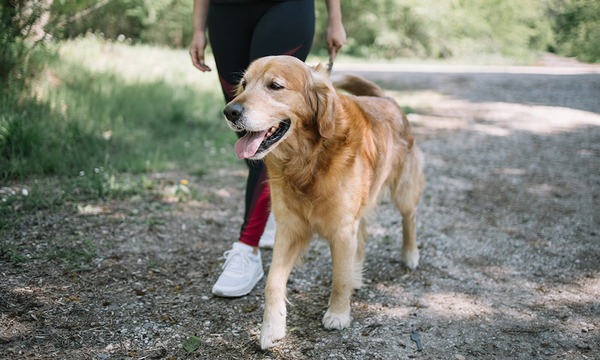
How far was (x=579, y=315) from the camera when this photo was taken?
7.09ft

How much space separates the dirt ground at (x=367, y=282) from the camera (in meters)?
1.92

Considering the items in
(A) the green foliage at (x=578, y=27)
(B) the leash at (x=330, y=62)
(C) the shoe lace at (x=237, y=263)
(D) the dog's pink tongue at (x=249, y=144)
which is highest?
(A) the green foliage at (x=578, y=27)

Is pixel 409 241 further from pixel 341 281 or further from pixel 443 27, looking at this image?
pixel 443 27

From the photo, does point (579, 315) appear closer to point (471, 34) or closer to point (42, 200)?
point (42, 200)

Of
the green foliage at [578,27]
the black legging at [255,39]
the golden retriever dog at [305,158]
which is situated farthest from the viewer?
the green foliage at [578,27]

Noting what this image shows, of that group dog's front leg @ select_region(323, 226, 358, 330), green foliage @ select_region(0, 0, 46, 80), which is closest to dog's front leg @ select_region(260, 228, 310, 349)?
dog's front leg @ select_region(323, 226, 358, 330)

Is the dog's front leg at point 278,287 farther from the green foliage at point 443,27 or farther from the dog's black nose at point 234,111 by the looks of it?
the green foliage at point 443,27

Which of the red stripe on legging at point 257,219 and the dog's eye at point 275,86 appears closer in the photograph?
the dog's eye at point 275,86

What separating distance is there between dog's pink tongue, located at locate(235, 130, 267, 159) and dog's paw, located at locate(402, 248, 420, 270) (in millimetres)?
1488

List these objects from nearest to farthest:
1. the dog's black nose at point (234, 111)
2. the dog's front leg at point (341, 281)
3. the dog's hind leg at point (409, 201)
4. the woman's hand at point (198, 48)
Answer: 1. the dog's black nose at point (234, 111)
2. the dog's front leg at point (341, 281)
3. the woman's hand at point (198, 48)
4. the dog's hind leg at point (409, 201)

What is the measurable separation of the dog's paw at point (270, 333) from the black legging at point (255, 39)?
651 mm

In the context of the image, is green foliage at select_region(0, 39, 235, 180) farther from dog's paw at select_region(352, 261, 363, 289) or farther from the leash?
dog's paw at select_region(352, 261, 363, 289)

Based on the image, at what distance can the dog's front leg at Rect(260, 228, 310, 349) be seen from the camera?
1.93m

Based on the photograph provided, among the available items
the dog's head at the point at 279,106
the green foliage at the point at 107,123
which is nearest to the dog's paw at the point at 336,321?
the dog's head at the point at 279,106
